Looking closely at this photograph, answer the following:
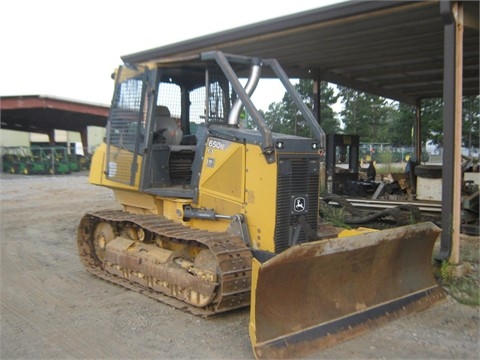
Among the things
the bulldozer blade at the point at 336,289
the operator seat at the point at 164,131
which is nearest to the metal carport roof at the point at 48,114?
the operator seat at the point at 164,131

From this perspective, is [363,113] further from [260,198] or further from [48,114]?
[260,198]

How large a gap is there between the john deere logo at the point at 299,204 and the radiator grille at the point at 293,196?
0.02m

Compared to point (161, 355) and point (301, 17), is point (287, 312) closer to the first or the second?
point (161, 355)

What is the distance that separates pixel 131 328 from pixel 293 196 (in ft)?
6.78

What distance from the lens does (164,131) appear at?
6.41 metres

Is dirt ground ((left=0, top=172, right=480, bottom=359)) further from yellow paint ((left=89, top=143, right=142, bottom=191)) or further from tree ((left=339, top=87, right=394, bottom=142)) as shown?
tree ((left=339, top=87, right=394, bottom=142))

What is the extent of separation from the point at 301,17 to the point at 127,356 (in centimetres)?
557

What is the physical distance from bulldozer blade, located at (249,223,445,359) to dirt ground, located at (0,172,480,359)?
138 mm

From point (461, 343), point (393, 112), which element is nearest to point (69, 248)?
point (461, 343)

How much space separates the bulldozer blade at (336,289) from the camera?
402 cm

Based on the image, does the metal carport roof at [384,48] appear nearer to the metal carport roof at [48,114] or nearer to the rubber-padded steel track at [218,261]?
the rubber-padded steel track at [218,261]

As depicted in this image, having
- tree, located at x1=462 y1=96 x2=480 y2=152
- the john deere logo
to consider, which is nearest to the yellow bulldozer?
the john deere logo

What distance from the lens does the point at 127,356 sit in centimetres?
403

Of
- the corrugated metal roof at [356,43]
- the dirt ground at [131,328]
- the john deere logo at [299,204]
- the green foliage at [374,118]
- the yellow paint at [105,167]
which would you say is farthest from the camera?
the green foliage at [374,118]
